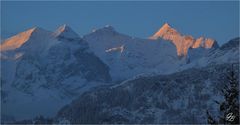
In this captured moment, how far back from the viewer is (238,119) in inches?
1703

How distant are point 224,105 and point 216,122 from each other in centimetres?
119

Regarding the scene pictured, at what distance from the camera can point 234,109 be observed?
4331cm

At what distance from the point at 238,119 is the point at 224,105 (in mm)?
1085

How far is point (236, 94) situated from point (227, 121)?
165 cm

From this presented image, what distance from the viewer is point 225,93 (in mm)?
43281

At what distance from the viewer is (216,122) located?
1663 inches

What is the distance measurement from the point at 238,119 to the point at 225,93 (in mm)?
1485

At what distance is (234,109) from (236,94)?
84cm

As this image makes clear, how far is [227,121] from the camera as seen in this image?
42188 millimetres

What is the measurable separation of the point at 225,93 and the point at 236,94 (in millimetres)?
596

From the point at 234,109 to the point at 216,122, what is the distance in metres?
1.60
